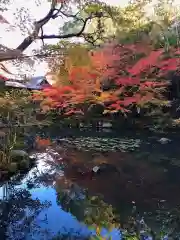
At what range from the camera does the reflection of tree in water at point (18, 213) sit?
4.31 metres

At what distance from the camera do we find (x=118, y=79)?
1404 centimetres

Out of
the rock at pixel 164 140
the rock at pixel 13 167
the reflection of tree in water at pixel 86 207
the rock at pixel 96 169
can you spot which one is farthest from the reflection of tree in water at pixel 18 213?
the rock at pixel 164 140

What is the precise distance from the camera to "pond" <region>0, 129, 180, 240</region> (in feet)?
14.4

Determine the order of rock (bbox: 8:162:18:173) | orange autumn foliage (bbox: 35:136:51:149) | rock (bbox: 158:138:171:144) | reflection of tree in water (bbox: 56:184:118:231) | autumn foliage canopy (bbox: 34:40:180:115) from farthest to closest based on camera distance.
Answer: autumn foliage canopy (bbox: 34:40:180:115) → rock (bbox: 158:138:171:144) → orange autumn foliage (bbox: 35:136:51:149) → rock (bbox: 8:162:18:173) → reflection of tree in water (bbox: 56:184:118:231)

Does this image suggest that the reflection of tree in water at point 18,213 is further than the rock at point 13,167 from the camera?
No

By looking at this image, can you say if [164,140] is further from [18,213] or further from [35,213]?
[18,213]

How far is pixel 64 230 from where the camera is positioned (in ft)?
14.3

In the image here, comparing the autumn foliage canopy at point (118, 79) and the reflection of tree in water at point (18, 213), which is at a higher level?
the autumn foliage canopy at point (118, 79)

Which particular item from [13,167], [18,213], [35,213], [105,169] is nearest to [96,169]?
[105,169]

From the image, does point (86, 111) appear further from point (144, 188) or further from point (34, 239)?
point (34, 239)

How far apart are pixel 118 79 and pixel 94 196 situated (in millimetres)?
8992

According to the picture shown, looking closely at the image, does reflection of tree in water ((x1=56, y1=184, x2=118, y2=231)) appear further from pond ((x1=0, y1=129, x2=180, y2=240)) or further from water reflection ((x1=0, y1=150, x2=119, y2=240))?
water reflection ((x1=0, y1=150, x2=119, y2=240))

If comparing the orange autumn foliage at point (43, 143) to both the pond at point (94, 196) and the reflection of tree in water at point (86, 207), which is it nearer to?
the pond at point (94, 196)

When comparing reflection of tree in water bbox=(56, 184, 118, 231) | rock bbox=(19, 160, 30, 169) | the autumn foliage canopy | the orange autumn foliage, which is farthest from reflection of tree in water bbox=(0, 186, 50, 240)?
the autumn foliage canopy
